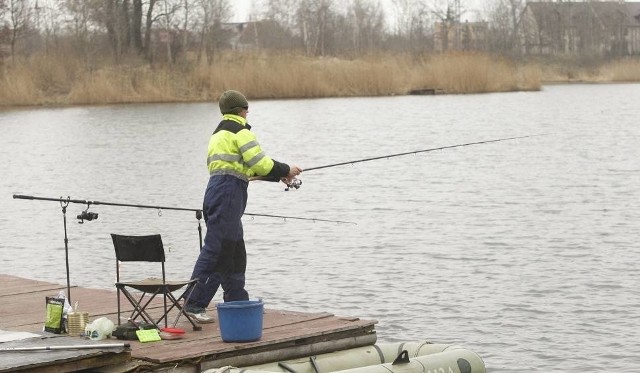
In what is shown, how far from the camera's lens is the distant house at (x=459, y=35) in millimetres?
99625

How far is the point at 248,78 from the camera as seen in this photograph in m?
53.5

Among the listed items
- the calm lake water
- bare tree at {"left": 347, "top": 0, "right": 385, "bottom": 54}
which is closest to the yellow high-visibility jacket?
the calm lake water

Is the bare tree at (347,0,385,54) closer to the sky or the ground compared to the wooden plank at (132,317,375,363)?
closer to the sky

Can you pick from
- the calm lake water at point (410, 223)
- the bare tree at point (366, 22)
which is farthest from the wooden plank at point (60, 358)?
the bare tree at point (366, 22)

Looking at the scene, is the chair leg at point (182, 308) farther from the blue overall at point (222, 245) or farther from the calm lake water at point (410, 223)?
the calm lake water at point (410, 223)

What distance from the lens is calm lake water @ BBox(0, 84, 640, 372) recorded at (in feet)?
45.7

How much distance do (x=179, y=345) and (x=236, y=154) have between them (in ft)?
4.84

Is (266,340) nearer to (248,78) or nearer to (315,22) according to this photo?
(248,78)

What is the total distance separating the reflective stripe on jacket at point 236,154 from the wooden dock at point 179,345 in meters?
1.15

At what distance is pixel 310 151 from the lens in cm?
3534

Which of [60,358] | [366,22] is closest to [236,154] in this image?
[60,358]

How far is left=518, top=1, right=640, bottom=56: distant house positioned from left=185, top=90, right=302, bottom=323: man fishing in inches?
3727

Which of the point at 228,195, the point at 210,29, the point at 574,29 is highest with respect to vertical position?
the point at 210,29

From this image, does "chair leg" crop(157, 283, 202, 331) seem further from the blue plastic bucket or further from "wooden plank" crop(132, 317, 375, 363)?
the blue plastic bucket
